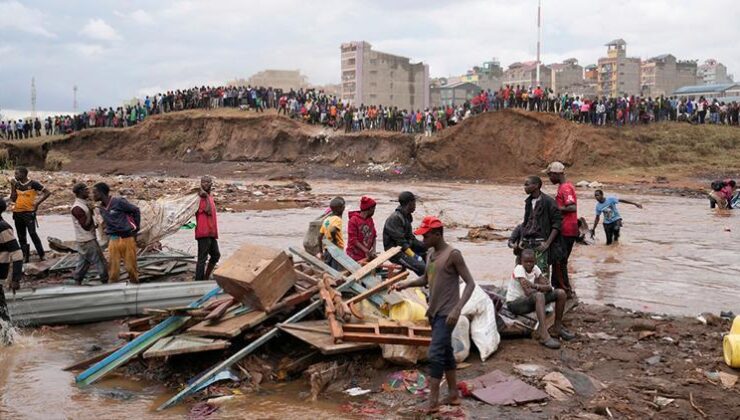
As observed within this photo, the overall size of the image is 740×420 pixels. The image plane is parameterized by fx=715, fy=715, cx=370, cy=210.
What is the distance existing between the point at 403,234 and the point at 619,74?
74.1 m

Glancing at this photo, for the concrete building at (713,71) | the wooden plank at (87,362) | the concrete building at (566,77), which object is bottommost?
the wooden plank at (87,362)

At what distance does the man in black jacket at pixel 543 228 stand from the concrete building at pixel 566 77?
68.4 meters

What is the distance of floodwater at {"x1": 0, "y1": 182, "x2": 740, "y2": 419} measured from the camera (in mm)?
6043

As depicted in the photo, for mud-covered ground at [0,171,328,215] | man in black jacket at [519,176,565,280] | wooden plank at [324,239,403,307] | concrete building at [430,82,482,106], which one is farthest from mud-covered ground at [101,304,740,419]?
concrete building at [430,82,482,106]

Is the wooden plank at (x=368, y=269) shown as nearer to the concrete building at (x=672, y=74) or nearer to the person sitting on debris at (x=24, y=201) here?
the person sitting on debris at (x=24, y=201)

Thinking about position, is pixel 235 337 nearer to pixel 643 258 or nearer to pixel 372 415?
pixel 372 415

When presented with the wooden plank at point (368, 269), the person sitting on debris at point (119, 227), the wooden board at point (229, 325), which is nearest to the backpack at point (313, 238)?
the wooden plank at point (368, 269)

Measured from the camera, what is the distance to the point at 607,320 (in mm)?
7832

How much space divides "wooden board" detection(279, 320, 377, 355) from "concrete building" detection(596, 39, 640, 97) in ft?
242

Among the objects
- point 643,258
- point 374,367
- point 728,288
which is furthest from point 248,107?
point 374,367

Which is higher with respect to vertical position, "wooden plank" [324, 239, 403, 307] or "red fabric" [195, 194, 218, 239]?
"red fabric" [195, 194, 218, 239]

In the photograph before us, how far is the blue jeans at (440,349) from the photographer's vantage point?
17.9 ft

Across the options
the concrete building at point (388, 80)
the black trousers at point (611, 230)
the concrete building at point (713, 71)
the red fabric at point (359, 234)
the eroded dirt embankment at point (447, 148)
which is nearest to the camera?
the red fabric at point (359, 234)

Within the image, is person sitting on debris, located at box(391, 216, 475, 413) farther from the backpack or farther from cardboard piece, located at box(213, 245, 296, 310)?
the backpack
